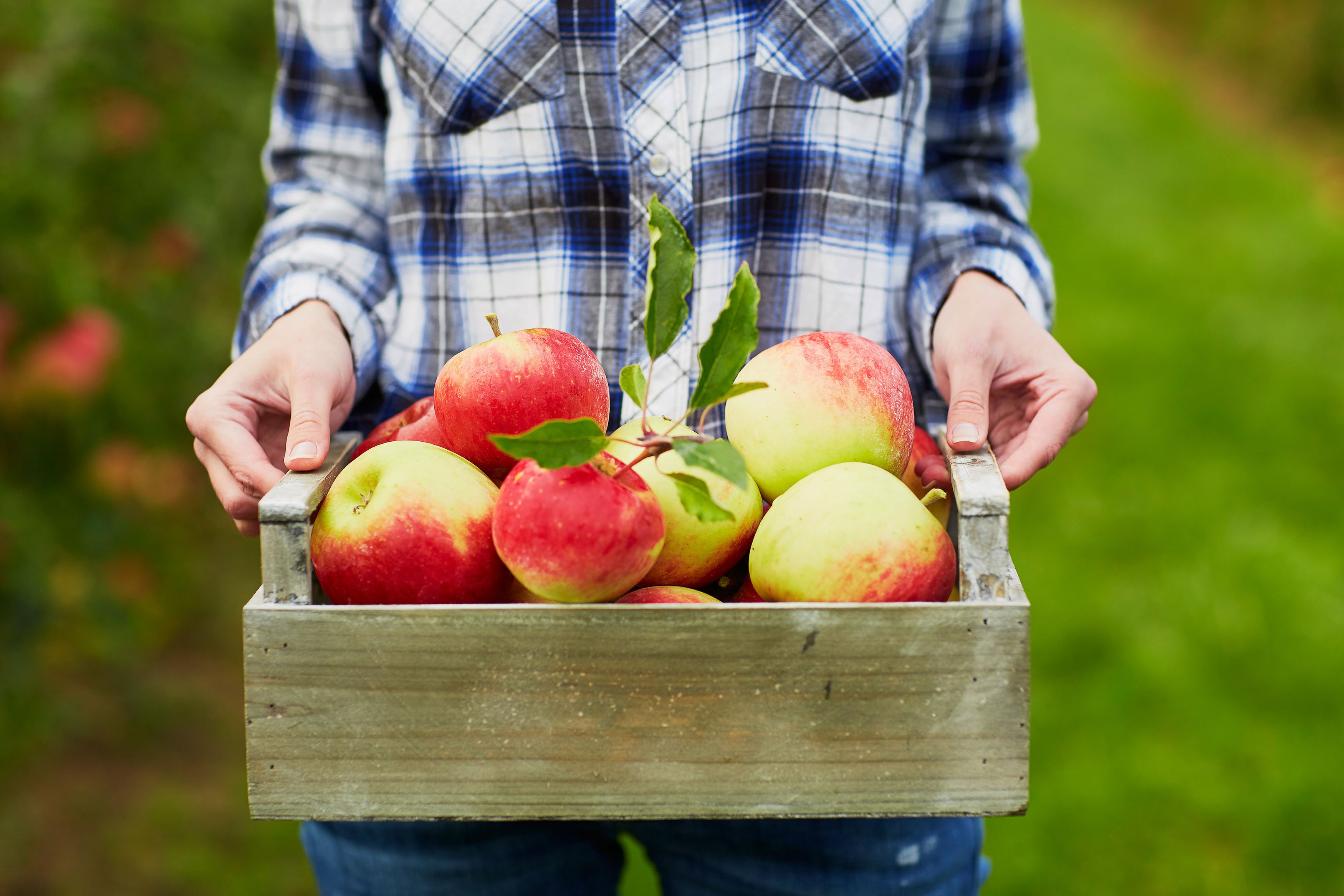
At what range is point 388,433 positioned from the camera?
3.48 ft

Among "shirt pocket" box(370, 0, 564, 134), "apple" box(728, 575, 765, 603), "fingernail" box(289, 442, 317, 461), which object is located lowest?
"apple" box(728, 575, 765, 603)

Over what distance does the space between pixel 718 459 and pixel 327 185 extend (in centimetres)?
77

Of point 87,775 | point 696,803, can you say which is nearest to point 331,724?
point 696,803

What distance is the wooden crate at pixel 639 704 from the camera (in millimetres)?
812

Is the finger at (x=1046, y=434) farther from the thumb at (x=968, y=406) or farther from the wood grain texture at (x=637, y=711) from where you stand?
the wood grain texture at (x=637, y=711)

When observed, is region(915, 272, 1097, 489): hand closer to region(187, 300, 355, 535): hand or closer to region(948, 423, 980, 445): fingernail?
region(948, 423, 980, 445): fingernail

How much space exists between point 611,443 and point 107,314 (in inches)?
65.2

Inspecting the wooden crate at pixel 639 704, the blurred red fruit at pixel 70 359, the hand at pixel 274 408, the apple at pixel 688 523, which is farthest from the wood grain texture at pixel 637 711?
the blurred red fruit at pixel 70 359

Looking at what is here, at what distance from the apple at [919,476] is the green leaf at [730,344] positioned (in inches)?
8.7

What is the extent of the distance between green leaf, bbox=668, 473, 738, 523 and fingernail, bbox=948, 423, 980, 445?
10.0 inches

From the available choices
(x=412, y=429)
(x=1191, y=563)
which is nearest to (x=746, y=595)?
(x=412, y=429)

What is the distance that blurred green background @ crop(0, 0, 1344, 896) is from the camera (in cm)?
210

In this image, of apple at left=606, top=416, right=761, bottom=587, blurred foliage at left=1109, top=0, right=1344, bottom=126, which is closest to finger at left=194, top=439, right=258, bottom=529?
apple at left=606, top=416, right=761, bottom=587

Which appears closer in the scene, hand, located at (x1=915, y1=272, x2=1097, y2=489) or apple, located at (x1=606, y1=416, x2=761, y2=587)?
apple, located at (x1=606, y1=416, x2=761, y2=587)
